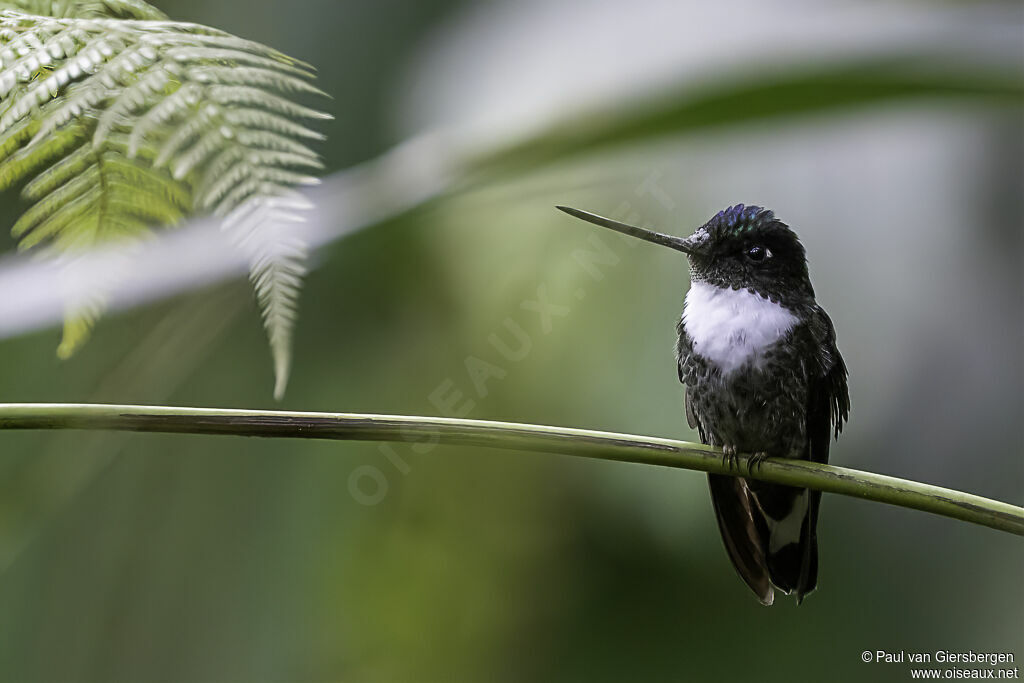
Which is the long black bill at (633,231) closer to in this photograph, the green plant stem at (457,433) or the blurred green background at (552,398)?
the green plant stem at (457,433)

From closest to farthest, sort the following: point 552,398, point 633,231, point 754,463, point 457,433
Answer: point 457,433, point 633,231, point 754,463, point 552,398

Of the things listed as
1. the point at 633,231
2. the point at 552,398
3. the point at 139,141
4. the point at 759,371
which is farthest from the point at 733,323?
the point at 552,398

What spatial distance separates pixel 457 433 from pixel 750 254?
42 cm

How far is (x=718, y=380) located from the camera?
832 millimetres

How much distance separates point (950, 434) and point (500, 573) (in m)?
0.83

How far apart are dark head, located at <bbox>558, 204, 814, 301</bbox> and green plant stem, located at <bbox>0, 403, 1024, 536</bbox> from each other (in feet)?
0.94

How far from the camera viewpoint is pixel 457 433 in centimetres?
45

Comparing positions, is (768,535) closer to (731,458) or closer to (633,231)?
(731,458)

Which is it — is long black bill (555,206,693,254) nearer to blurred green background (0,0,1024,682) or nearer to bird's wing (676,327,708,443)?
bird's wing (676,327,708,443)

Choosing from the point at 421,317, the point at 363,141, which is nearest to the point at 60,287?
the point at 421,317

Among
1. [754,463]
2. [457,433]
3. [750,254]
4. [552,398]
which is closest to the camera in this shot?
[457,433]

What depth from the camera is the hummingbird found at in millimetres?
766

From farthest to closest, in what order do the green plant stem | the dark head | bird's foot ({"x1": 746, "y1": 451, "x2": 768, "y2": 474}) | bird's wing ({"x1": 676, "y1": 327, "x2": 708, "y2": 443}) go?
1. bird's wing ({"x1": 676, "y1": 327, "x2": 708, "y2": 443})
2. the dark head
3. bird's foot ({"x1": 746, "y1": 451, "x2": 768, "y2": 474})
4. the green plant stem

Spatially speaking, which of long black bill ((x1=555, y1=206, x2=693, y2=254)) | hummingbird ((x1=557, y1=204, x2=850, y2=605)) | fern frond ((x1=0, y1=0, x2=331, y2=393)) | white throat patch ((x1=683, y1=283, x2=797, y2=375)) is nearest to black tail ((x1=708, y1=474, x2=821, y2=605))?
hummingbird ((x1=557, y1=204, x2=850, y2=605))
